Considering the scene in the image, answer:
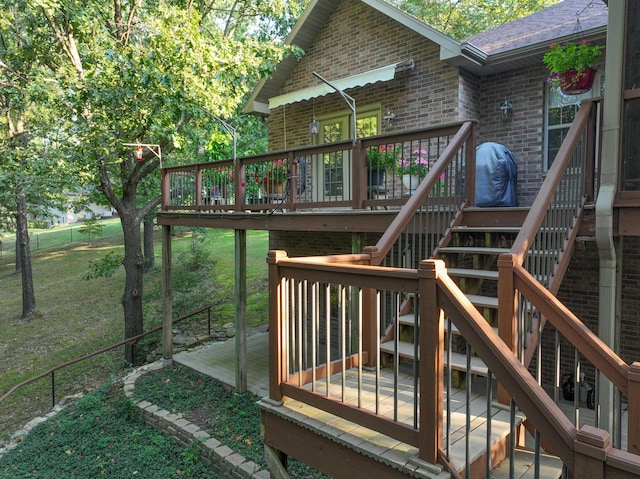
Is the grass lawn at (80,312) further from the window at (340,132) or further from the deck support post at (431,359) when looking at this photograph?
the deck support post at (431,359)

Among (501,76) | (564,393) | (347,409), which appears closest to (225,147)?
(501,76)

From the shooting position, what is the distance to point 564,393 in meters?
6.14

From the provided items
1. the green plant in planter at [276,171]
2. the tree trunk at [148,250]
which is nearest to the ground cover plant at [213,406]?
the green plant in planter at [276,171]

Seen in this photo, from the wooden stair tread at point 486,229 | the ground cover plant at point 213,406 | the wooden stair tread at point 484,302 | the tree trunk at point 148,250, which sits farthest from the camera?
the tree trunk at point 148,250

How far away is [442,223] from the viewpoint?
4.87m

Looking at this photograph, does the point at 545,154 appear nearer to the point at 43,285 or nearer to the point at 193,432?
the point at 193,432

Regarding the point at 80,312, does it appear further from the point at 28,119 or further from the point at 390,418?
the point at 390,418

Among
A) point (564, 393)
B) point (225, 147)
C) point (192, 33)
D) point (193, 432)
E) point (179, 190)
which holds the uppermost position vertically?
point (192, 33)

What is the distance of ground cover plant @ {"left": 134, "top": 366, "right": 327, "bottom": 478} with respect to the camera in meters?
6.14

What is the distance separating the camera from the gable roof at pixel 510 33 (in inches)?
252

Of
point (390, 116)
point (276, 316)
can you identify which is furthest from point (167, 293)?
point (276, 316)

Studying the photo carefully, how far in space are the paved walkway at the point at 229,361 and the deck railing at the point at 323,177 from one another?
10.4 feet

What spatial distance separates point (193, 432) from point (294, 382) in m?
4.20

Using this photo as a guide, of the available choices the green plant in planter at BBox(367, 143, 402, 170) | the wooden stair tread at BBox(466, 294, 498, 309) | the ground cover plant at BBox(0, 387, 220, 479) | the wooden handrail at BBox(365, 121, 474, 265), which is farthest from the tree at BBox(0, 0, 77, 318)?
the wooden stair tread at BBox(466, 294, 498, 309)
